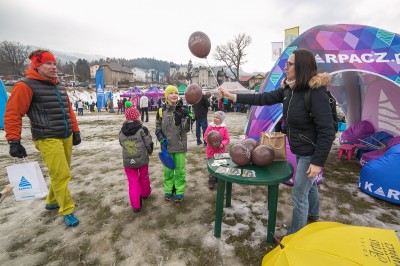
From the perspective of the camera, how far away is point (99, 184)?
4.55 m

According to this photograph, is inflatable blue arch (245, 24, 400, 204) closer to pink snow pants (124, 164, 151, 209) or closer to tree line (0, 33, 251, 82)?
pink snow pants (124, 164, 151, 209)

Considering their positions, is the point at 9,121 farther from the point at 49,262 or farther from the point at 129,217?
the point at 129,217

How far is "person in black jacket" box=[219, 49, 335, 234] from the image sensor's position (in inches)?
82.8

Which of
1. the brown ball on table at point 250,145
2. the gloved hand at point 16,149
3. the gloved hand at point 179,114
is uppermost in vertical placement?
the gloved hand at point 179,114

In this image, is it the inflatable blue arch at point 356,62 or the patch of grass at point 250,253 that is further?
the inflatable blue arch at point 356,62

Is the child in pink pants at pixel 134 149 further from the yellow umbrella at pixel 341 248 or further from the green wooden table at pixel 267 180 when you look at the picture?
the yellow umbrella at pixel 341 248

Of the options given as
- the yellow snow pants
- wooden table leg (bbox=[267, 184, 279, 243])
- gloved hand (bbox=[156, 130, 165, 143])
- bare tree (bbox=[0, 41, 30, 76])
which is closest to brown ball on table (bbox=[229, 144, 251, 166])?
wooden table leg (bbox=[267, 184, 279, 243])

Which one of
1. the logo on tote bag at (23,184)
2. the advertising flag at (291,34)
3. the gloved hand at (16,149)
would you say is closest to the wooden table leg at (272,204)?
the logo on tote bag at (23,184)

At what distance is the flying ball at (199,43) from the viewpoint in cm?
326

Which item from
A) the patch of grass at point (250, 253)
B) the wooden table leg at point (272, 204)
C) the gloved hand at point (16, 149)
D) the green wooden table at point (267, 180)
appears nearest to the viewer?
the green wooden table at point (267, 180)

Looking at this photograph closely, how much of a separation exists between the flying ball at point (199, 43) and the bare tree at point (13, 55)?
68035mm

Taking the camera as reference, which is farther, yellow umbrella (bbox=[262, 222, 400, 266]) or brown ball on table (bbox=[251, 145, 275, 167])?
brown ball on table (bbox=[251, 145, 275, 167])

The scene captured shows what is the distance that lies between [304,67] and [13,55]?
73454mm

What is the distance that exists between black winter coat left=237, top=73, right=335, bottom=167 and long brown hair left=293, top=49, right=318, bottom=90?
0.06 m
